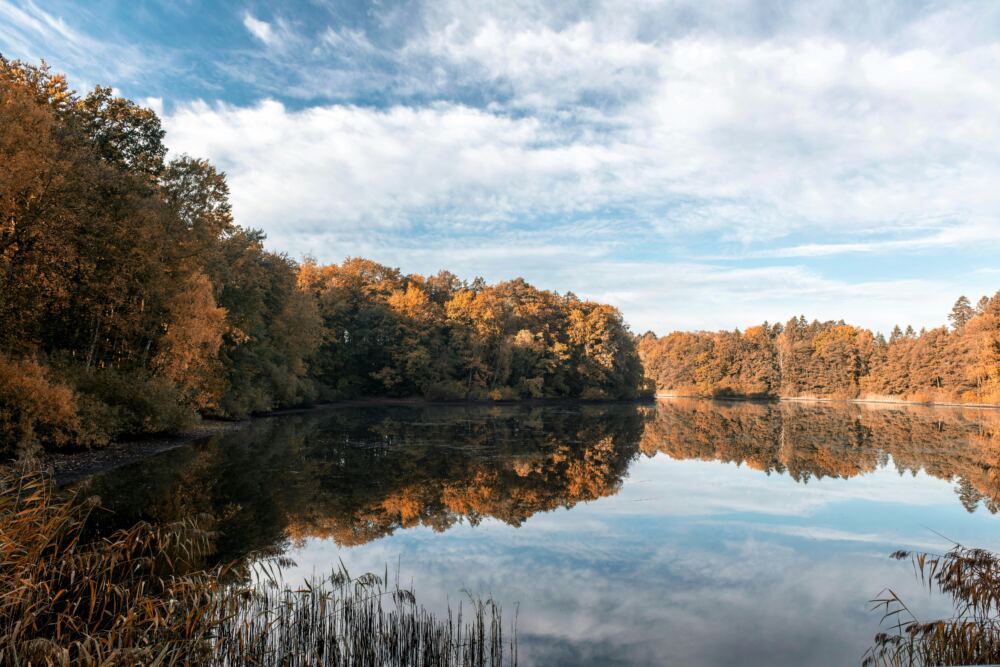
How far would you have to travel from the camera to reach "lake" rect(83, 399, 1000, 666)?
7.82 metres

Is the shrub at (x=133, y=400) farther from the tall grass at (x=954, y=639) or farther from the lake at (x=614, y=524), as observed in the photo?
the tall grass at (x=954, y=639)

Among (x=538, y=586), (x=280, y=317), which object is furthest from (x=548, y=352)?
(x=538, y=586)

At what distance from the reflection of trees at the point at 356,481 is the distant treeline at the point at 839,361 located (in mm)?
65116

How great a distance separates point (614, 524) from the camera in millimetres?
13531

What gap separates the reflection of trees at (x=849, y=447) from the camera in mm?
21250

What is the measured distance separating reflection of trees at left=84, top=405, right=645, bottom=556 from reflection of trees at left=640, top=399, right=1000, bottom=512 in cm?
469

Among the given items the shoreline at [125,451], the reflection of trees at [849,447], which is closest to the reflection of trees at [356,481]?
the shoreline at [125,451]

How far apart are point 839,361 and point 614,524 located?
104427mm

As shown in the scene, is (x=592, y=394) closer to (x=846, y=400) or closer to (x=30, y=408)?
(x=846, y=400)

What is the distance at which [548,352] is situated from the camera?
244 ft

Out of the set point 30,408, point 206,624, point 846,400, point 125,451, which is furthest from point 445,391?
point 846,400

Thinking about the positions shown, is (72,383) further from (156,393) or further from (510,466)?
(510,466)

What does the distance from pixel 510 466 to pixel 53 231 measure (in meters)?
16.6

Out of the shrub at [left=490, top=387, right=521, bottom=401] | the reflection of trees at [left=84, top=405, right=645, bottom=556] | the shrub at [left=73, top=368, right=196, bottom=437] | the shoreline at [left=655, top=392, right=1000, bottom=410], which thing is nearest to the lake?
the reflection of trees at [left=84, top=405, right=645, bottom=556]
